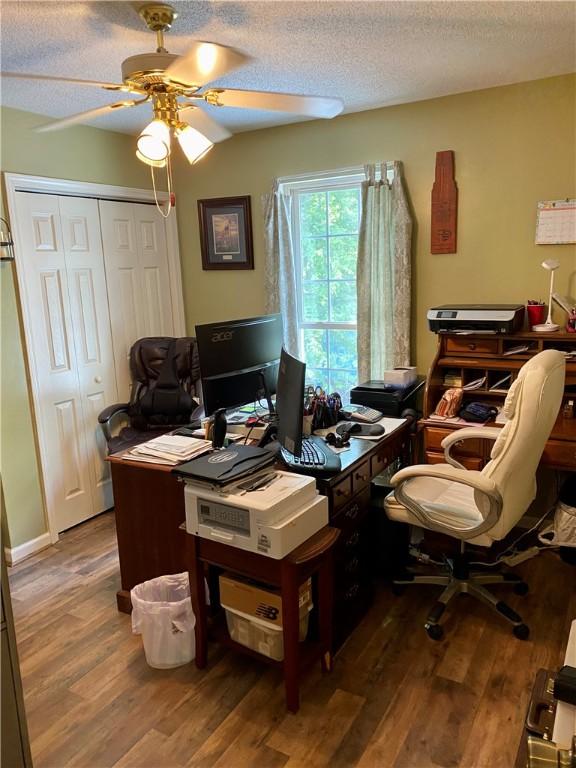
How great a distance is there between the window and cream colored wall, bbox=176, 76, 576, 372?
0.18 meters

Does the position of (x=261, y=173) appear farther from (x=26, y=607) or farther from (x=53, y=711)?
(x=53, y=711)

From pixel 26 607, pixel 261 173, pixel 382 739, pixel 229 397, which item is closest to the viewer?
pixel 382 739

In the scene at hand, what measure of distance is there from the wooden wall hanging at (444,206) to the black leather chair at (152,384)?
1680mm

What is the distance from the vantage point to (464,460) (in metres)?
2.94

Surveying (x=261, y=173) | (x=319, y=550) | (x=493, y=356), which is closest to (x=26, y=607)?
(x=319, y=550)

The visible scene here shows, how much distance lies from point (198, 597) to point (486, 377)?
1.85m

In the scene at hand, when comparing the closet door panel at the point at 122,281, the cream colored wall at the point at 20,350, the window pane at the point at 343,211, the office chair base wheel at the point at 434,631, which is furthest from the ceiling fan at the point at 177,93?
the office chair base wheel at the point at 434,631

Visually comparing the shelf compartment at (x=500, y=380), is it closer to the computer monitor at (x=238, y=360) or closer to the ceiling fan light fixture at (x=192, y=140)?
the computer monitor at (x=238, y=360)

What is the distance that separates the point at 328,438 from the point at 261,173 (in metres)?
2.12

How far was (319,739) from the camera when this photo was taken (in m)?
1.91

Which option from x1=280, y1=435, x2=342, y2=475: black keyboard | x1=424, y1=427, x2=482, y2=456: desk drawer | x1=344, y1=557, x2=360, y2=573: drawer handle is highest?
x1=280, y1=435, x2=342, y2=475: black keyboard

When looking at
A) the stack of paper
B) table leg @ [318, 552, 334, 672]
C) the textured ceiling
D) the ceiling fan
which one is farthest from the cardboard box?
the textured ceiling

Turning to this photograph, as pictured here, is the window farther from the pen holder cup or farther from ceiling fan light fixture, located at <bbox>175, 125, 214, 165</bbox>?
ceiling fan light fixture, located at <bbox>175, 125, 214, 165</bbox>

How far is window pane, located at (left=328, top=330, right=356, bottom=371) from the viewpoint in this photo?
375cm
